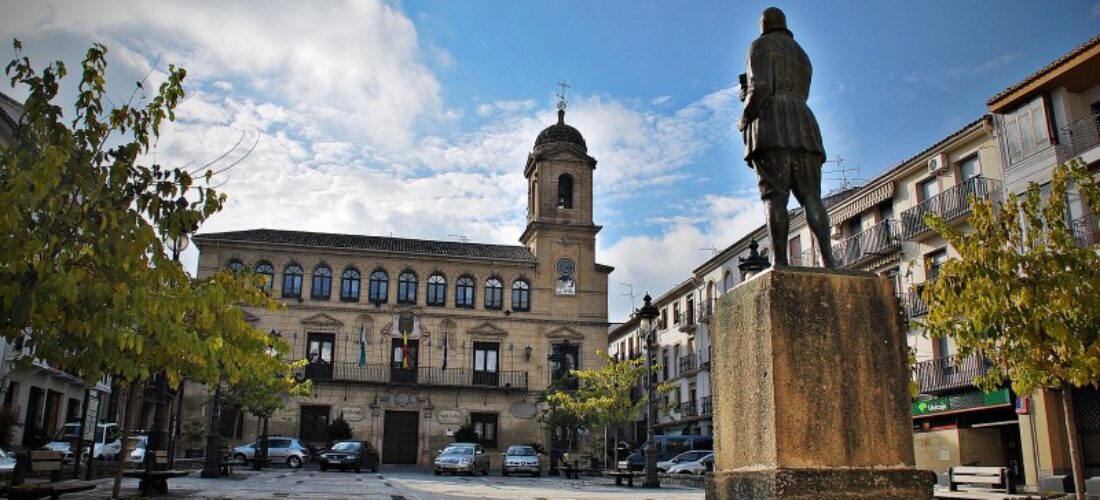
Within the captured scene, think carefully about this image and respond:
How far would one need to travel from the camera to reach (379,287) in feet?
152

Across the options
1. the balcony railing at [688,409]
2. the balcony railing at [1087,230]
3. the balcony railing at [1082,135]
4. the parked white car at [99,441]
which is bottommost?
the parked white car at [99,441]

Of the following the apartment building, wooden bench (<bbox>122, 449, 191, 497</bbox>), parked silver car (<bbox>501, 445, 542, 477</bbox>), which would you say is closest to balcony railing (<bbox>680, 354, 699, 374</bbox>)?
parked silver car (<bbox>501, 445, 542, 477</bbox>)

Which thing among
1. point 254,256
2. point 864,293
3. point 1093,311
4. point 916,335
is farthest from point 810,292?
point 254,256

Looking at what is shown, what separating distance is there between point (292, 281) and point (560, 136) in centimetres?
1707

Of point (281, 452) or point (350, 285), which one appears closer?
point (281, 452)

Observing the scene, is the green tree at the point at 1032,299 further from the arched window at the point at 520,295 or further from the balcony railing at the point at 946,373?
the arched window at the point at 520,295

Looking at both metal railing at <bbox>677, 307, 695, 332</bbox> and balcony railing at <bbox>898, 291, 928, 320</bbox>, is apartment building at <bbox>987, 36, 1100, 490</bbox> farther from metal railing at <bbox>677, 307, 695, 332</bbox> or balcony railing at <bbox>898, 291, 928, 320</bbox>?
metal railing at <bbox>677, 307, 695, 332</bbox>

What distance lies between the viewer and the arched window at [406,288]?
46312 millimetres

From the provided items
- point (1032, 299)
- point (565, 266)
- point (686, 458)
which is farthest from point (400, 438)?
point (1032, 299)

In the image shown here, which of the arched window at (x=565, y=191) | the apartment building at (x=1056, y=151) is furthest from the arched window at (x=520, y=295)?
the apartment building at (x=1056, y=151)

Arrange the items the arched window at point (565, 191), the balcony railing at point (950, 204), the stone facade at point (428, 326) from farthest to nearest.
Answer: the arched window at point (565, 191)
the stone facade at point (428, 326)
the balcony railing at point (950, 204)

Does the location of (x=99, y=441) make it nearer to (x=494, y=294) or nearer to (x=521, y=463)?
(x=521, y=463)

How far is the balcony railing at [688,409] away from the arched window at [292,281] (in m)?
21.1

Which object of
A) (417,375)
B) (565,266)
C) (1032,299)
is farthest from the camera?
(565,266)
